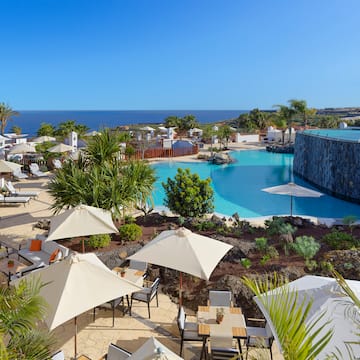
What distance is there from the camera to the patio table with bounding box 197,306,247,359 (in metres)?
5.38

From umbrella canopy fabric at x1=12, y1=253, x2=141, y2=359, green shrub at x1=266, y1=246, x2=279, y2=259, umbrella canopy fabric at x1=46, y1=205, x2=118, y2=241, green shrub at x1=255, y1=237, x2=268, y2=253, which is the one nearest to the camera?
umbrella canopy fabric at x1=12, y1=253, x2=141, y2=359

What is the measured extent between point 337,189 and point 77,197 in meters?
16.0

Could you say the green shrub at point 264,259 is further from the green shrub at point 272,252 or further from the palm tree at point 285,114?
the palm tree at point 285,114

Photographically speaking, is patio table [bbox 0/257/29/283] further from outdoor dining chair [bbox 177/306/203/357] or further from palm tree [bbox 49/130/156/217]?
outdoor dining chair [bbox 177/306/203/357]

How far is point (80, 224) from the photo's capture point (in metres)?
7.85

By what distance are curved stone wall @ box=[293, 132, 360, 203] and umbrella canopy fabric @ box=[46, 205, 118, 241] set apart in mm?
15657

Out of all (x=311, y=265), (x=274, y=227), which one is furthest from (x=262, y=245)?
(x=274, y=227)

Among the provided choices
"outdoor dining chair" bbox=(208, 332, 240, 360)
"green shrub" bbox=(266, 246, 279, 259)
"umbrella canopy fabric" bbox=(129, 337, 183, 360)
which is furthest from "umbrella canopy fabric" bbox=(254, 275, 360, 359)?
"green shrub" bbox=(266, 246, 279, 259)

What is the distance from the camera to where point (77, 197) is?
9.91 meters

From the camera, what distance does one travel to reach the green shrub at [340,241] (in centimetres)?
892

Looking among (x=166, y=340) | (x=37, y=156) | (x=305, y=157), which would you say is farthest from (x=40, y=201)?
(x=305, y=157)

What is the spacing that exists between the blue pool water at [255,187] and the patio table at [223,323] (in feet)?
21.9

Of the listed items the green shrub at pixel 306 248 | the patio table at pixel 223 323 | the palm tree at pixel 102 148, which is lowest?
the patio table at pixel 223 323

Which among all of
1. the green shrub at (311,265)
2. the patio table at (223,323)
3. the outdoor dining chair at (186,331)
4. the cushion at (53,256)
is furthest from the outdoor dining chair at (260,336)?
the cushion at (53,256)
